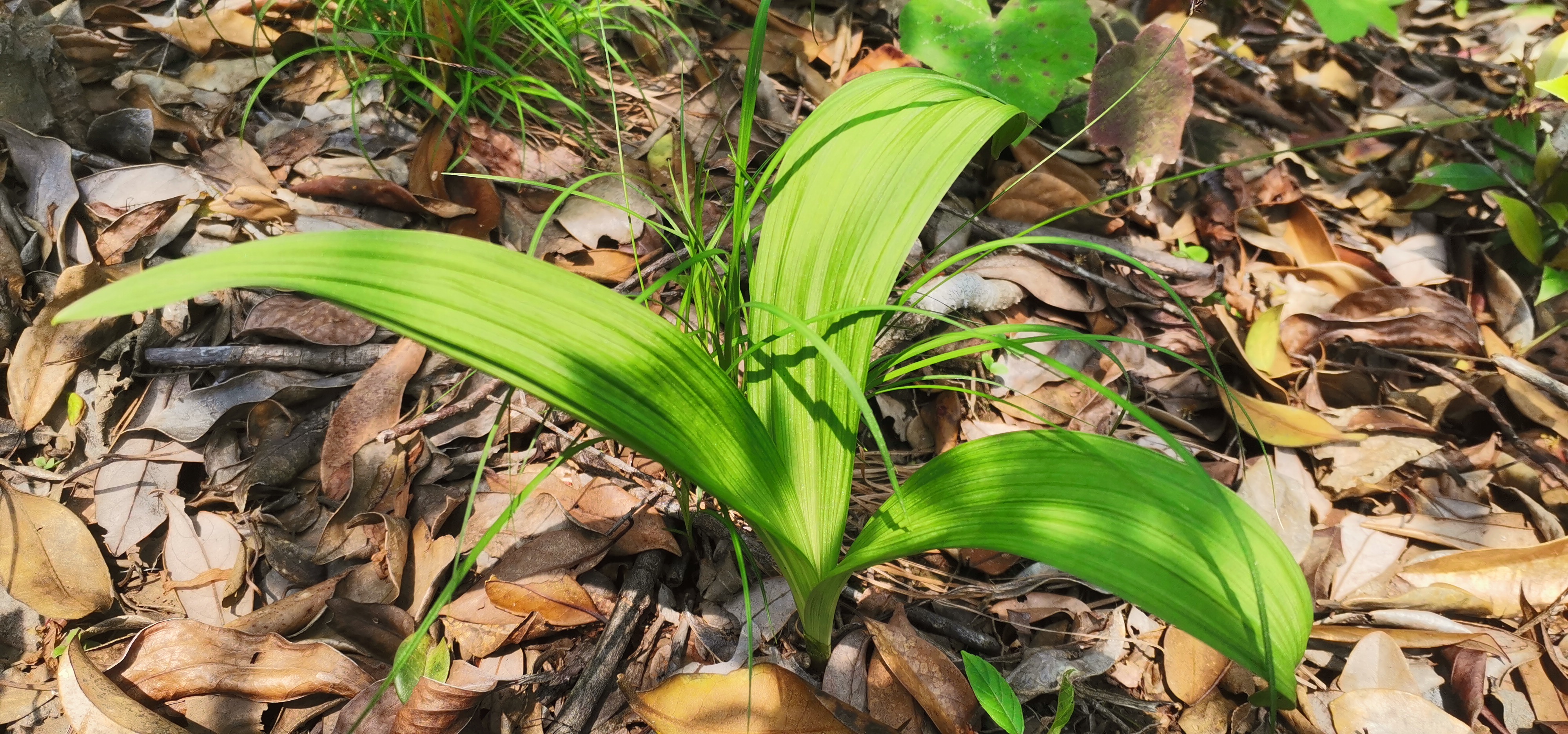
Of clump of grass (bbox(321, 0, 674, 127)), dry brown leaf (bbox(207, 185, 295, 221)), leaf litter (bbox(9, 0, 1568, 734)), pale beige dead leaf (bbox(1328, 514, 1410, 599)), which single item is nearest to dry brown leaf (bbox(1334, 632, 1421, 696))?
leaf litter (bbox(9, 0, 1568, 734))

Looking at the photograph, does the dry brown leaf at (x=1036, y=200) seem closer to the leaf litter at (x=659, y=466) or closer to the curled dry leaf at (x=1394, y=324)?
the leaf litter at (x=659, y=466)

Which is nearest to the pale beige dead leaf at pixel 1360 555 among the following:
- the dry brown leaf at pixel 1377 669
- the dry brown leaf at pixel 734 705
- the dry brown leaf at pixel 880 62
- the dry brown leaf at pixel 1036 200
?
the dry brown leaf at pixel 1377 669

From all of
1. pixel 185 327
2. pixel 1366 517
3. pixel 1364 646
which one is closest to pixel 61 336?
pixel 185 327

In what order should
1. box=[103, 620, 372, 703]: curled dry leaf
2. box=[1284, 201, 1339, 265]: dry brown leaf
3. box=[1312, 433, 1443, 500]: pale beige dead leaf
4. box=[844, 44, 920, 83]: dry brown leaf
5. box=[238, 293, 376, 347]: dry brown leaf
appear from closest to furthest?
box=[103, 620, 372, 703]: curled dry leaf
box=[238, 293, 376, 347]: dry brown leaf
box=[1312, 433, 1443, 500]: pale beige dead leaf
box=[1284, 201, 1339, 265]: dry brown leaf
box=[844, 44, 920, 83]: dry brown leaf

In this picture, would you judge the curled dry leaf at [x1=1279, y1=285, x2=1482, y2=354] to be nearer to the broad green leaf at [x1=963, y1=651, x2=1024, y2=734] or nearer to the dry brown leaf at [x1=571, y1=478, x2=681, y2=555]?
the broad green leaf at [x1=963, y1=651, x2=1024, y2=734]

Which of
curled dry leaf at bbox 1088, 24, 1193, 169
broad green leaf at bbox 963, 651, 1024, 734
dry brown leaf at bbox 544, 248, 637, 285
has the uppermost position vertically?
curled dry leaf at bbox 1088, 24, 1193, 169

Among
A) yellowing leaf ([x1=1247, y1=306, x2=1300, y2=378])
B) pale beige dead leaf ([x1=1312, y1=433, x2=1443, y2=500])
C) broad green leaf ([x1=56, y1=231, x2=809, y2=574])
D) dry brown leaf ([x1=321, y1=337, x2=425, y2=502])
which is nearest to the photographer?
broad green leaf ([x1=56, y1=231, x2=809, y2=574])

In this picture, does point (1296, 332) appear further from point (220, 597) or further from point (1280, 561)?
point (220, 597)
